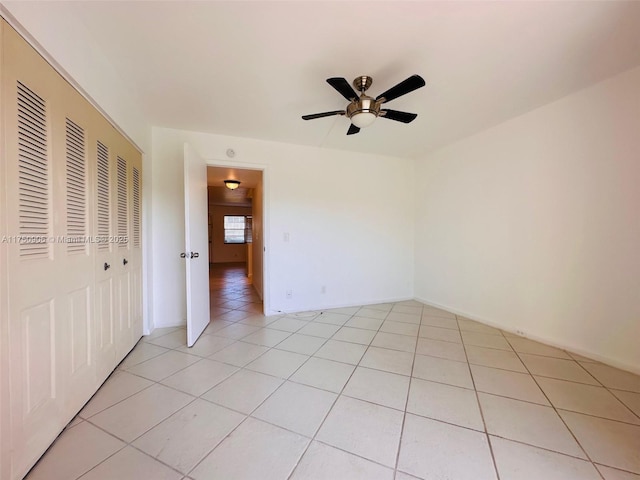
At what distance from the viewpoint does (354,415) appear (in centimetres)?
145

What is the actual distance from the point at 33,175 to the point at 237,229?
8.92 meters

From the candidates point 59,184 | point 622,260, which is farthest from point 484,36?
point 59,184

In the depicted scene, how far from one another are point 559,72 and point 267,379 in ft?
10.8

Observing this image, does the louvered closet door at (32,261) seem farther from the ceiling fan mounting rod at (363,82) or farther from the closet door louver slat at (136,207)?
the ceiling fan mounting rod at (363,82)

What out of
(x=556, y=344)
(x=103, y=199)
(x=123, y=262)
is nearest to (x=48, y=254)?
(x=103, y=199)

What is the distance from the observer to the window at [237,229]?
9.59m

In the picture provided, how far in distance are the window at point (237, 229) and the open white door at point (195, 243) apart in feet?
22.3

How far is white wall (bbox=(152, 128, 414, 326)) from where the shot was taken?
2887mm

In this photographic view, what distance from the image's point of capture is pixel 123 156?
2125 mm

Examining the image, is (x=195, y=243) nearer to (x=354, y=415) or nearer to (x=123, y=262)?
(x=123, y=262)

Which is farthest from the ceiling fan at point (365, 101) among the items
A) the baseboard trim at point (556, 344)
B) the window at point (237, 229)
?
the window at point (237, 229)

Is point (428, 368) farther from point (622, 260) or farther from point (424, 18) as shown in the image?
point (424, 18)

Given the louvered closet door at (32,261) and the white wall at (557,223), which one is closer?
the louvered closet door at (32,261)

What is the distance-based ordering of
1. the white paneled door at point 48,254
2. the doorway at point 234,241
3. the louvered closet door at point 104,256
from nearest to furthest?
the white paneled door at point 48,254
the louvered closet door at point 104,256
the doorway at point 234,241
